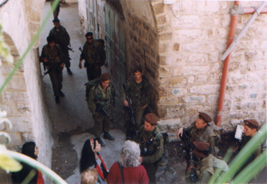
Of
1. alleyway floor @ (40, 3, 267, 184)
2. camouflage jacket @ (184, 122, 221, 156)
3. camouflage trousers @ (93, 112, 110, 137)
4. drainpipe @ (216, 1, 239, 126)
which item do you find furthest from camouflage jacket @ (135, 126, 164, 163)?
drainpipe @ (216, 1, 239, 126)

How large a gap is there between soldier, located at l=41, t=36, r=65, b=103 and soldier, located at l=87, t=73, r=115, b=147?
72.4 inches

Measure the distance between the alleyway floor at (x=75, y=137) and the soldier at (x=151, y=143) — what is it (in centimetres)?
75

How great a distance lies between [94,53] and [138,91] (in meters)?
2.06

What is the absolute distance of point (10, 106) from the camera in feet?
9.91

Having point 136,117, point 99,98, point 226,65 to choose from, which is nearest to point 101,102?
point 99,98

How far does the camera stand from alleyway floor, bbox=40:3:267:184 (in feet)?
14.1

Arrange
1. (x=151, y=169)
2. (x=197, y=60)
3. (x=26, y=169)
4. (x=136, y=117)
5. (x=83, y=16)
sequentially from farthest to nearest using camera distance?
(x=83, y=16) → (x=136, y=117) → (x=197, y=60) → (x=151, y=169) → (x=26, y=169)

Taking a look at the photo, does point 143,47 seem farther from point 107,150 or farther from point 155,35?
point 107,150

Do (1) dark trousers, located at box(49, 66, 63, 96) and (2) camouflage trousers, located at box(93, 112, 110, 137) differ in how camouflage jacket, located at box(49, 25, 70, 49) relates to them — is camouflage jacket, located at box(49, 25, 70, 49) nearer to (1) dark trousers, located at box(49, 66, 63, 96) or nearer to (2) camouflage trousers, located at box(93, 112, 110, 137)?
(1) dark trousers, located at box(49, 66, 63, 96)

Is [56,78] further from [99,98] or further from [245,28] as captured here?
[245,28]

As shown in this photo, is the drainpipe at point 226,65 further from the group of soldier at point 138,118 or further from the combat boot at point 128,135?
the combat boot at point 128,135

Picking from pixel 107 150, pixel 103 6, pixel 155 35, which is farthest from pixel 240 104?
pixel 103 6

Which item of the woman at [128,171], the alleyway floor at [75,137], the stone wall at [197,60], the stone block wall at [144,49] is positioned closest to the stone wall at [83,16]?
the alleyway floor at [75,137]

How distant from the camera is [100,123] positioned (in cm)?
486
